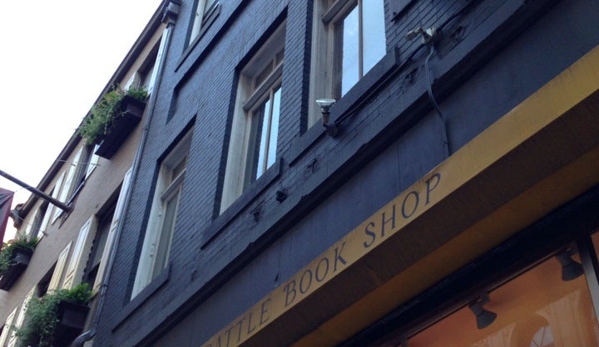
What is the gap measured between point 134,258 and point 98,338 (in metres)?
1.15

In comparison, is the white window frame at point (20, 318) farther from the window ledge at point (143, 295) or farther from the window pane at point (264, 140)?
the window pane at point (264, 140)

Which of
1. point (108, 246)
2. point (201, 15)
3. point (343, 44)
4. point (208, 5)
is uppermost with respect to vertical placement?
point (208, 5)

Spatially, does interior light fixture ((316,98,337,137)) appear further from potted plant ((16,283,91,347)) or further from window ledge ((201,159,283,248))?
potted plant ((16,283,91,347))

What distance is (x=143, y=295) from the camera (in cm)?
931

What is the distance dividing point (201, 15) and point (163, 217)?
14.4 feet

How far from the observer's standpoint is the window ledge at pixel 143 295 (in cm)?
893

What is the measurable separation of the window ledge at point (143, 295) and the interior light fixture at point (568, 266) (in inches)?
212

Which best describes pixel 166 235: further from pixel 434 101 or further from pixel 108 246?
pixel 434 101

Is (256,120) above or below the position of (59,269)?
below

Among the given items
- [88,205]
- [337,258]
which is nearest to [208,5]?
[88,205]

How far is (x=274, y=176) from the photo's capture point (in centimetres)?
748

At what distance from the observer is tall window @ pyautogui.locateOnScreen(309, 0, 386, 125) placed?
752cm

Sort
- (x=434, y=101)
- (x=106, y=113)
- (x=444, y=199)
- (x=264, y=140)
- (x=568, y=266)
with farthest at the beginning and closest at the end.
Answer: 1. (x=106, y=113)
2. (x=264, y=140)
3. (x=434, y=101)
4. (x=444, y=199)
5. (x=568, y=266)

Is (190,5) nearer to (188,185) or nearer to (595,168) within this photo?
(188,185)
